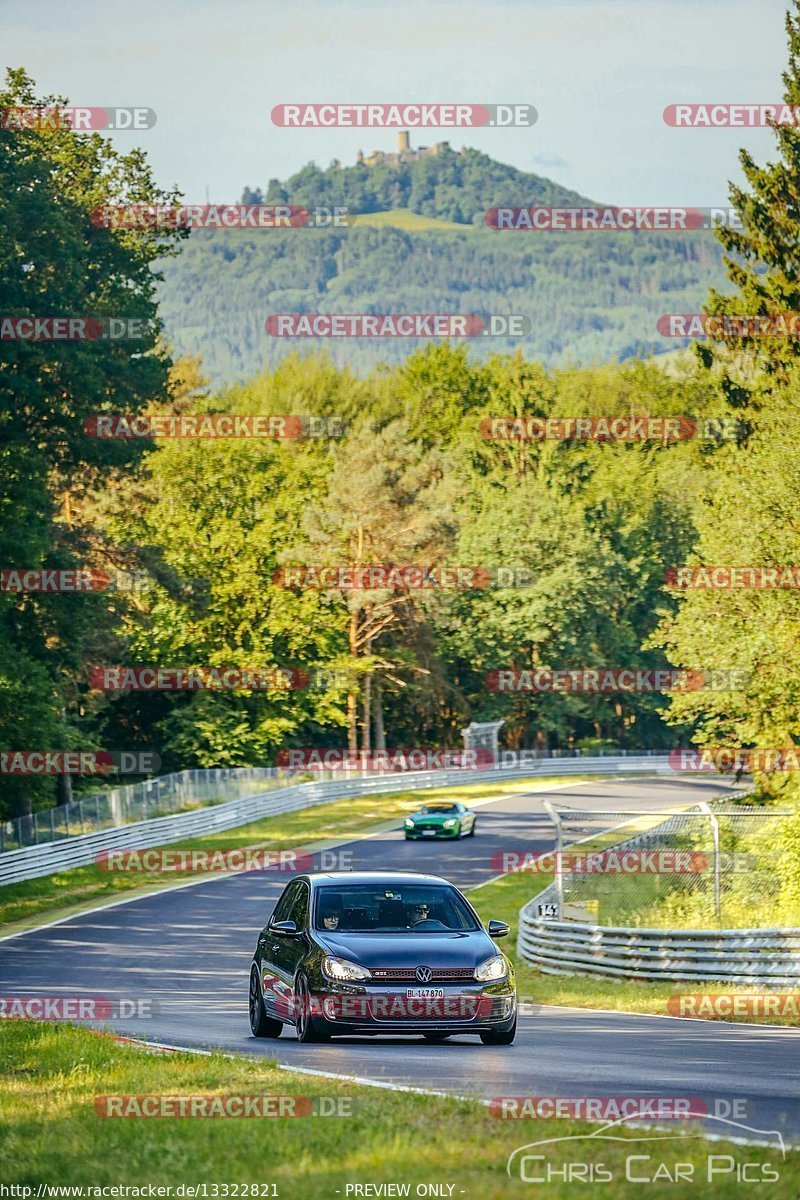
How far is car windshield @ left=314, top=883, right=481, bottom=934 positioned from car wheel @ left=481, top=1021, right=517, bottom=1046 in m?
0.94

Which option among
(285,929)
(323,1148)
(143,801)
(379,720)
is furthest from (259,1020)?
(379,720)

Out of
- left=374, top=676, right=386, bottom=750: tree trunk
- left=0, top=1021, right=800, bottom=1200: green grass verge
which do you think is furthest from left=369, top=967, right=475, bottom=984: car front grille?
left=374, top=676, right=386, bottom=750: tree trunk

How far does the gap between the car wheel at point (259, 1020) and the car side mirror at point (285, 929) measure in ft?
2.57

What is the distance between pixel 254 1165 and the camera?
27.2 feet

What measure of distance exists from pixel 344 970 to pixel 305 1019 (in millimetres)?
742

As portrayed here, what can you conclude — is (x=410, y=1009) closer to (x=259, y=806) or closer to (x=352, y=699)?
(x=259, y=806)

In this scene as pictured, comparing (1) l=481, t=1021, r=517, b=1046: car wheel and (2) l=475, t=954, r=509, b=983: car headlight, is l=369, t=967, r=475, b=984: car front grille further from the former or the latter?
(1) l=481, t=1021, r=517, b=1046: car wheel

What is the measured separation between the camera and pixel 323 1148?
866 cm

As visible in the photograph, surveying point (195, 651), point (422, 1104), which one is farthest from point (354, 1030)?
point (195, 651)

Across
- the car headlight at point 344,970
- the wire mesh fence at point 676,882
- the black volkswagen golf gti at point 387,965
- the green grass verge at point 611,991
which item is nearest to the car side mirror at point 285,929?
the black volkswagen golf gti at point 387,965

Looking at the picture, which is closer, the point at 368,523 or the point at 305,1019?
the point at 305,1019

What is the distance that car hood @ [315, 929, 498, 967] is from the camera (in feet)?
45.7

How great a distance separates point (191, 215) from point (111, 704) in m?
22.4

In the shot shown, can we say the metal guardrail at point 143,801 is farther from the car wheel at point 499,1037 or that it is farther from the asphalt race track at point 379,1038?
the car wheel at point 499,1037
